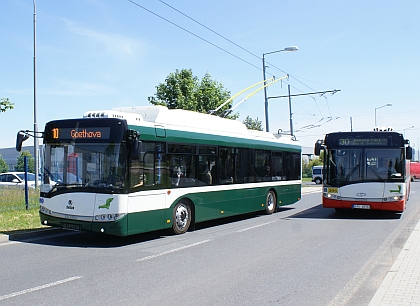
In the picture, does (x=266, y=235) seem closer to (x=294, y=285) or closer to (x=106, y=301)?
(x=294, y=285)

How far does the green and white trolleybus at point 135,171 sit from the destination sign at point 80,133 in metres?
0.02

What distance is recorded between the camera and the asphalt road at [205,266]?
20.4ft

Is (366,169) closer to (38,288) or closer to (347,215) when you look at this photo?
(347,215)

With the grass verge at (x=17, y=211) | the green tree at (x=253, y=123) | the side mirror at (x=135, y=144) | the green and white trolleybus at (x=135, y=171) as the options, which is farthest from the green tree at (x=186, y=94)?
the green tree at (x=253, y=123)

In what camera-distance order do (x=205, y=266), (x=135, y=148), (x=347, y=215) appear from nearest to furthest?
1. (x=205, y=266)
2. (x=135, y=148)
3. (x=347, y=215)

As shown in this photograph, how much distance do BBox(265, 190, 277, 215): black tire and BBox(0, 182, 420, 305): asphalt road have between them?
328cm

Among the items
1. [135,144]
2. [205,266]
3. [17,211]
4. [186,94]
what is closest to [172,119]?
[135,144]

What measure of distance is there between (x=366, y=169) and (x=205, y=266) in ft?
29.0

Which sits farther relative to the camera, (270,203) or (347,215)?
(270,203)

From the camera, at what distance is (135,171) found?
10.0m

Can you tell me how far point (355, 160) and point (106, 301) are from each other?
1120cm

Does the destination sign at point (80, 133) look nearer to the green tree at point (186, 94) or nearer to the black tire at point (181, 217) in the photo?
the black tire at point (181, 217)

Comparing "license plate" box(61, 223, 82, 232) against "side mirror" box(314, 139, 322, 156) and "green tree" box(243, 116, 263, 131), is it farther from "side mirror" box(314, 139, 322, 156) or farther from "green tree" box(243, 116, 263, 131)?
"green tree" box(243, 116, 263, 131)

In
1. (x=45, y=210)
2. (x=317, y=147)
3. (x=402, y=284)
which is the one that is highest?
(x=317, y=147)
